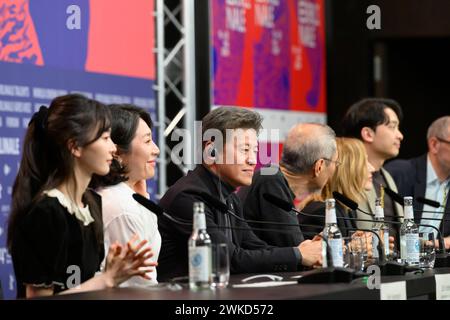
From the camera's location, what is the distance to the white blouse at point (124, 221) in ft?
9.87

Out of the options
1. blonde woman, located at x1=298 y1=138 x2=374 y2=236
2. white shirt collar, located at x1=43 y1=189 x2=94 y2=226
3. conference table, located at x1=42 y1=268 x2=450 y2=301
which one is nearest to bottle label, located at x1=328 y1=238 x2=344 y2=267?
conference table, located at x1=42 y1=268 x2=450 y2=301

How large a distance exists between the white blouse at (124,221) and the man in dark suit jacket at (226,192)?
12 cm

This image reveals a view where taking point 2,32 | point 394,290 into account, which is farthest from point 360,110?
point 394,290

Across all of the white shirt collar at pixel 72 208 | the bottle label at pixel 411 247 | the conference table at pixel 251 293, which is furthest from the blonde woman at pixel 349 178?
the white shirt collar at pixel 72 208

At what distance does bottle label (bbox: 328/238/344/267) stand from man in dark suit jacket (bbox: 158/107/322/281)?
1.32ft

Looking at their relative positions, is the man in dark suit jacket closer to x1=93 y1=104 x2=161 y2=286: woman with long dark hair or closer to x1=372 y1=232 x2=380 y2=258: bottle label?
x1=93 y1=104 x2=161 y2=286: woman with long dark hair

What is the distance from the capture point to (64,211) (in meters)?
2.69

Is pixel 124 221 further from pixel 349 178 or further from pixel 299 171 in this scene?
pixel 349 178

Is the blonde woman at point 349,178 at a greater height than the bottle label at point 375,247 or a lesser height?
greater

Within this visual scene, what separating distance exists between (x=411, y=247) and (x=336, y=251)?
626mm

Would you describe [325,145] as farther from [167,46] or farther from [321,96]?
[321,96]

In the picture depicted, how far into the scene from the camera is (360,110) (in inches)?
206

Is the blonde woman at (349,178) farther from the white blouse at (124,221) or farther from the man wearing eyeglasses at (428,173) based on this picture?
the white blouse at (124,221)

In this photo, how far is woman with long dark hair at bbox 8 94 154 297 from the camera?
2.60 metres
